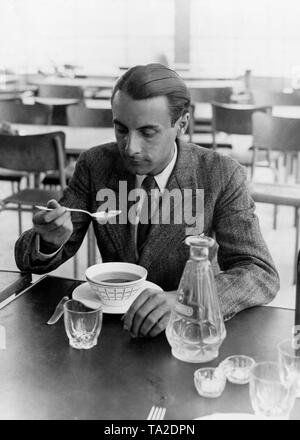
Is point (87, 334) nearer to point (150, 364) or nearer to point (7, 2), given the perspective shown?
point (150, 364)

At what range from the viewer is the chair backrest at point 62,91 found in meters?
5.82

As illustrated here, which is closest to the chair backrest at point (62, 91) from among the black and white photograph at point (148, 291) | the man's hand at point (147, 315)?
the black and white photograph at point (148, 291)

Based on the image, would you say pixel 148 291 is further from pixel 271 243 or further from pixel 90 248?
pixel 271 243

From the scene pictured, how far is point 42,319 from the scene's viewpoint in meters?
1.29

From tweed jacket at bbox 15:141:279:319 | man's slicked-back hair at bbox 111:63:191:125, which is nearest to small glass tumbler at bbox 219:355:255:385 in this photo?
tweed jacket at bbox 15:141:279:319

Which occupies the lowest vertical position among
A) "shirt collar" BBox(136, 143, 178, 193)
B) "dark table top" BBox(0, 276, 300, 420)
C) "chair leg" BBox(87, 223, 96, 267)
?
"chair leg" BBox(87, 223, 96, 267)

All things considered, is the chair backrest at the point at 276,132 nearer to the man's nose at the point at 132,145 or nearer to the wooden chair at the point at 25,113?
the wooden chair at the point at 25,113

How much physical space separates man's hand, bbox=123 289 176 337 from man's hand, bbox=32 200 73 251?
0.30 metres

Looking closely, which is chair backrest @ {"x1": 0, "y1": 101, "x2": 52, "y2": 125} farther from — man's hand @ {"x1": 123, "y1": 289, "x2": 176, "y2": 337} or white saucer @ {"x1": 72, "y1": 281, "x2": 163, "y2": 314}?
man's hand @ {"x1": 123, "y1": 289, "x2": 176, "y2": 337}

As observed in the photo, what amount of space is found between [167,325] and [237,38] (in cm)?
881

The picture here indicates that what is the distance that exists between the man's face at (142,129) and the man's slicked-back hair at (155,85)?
0.05 feet

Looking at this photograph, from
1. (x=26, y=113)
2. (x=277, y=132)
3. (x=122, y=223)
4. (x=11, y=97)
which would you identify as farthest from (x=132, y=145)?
(x=11, y=97)

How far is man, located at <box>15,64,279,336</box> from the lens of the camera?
1474mm

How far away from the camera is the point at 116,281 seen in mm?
1388
